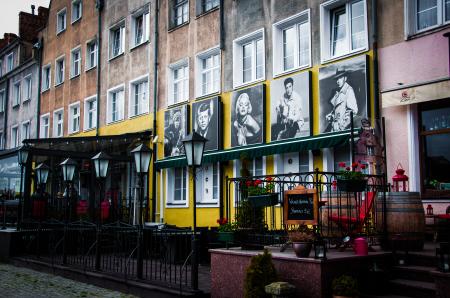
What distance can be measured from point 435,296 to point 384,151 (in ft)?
18.1

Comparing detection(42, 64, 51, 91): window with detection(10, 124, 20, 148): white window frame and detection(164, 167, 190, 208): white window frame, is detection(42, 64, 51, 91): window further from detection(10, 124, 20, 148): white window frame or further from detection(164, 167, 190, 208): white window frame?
detection(164, 167, 190, 208): white window frame

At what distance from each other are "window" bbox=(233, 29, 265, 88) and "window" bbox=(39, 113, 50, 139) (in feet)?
53.6

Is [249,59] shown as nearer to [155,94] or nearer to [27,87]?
[155,94]

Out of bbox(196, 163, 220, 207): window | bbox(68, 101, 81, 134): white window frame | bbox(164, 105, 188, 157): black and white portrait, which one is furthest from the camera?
bbox(68, 101, 81, 134): white window frame

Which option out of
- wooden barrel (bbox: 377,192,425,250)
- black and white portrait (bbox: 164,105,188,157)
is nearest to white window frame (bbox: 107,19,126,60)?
black and white portrait (bbox: 164,105,188,157)

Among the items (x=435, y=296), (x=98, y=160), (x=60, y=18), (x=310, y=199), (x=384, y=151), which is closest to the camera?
(x=435, y=296)

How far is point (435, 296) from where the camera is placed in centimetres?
716

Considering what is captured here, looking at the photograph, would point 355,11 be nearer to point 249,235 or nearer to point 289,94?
point 289,94

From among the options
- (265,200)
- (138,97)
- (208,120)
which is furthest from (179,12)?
(265,200)

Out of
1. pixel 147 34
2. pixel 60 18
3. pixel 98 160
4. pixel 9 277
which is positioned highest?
pixel 60 18

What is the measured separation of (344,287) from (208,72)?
1246cm

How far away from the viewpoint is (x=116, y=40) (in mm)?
24453

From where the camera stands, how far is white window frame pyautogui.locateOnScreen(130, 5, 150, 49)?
71.8 feet

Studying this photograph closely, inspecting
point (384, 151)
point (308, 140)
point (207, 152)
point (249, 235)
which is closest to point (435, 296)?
point (249, 235)
